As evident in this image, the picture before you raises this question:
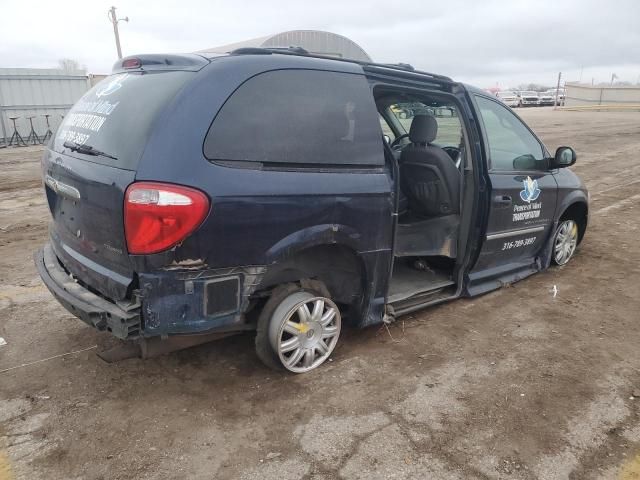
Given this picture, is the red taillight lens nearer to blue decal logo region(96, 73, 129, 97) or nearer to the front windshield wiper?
the front windshield wiper

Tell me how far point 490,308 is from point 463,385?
133 cm

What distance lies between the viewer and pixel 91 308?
2.66m

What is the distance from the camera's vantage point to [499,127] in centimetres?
441

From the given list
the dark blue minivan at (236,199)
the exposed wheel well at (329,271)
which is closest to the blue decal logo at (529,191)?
the dark blue minivan at (236,199)

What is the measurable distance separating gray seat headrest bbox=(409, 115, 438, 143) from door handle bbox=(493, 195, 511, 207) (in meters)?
0.71

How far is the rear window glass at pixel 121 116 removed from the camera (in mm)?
2602

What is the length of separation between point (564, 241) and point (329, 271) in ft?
10.4

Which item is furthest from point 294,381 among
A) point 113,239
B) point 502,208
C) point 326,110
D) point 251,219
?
point 502,208

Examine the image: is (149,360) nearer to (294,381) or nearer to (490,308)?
(294,381)

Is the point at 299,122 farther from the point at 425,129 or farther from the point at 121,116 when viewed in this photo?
the point at 425,129

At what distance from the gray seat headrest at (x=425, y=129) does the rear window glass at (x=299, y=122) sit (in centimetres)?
115

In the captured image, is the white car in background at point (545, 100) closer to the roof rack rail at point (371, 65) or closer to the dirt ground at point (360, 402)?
the dirt ground at point (360, 402)

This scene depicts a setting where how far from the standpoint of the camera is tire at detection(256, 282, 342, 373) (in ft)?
9.85

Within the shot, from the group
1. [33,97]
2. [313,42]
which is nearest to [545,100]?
[313,42]
